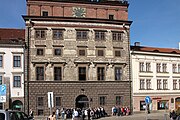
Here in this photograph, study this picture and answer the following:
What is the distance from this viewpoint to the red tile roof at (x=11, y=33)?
46188 mm

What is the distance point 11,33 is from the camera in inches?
1876

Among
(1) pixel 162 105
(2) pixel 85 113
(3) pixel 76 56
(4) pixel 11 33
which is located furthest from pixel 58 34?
(1) pixel 162 105

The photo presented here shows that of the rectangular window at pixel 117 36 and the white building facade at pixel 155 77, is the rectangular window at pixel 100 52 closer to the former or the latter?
the rectangular window at pixel 117 36

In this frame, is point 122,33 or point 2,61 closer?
point 2,61

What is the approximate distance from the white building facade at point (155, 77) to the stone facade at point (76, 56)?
192cm

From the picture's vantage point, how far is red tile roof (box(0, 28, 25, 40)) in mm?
46188

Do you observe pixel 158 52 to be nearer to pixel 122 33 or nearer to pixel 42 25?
pixel 122 33

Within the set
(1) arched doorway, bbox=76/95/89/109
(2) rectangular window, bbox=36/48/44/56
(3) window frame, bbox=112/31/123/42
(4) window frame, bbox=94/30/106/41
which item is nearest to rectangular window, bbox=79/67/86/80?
(1) arched doorway, bbox=76/95/89/109

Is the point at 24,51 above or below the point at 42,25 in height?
below

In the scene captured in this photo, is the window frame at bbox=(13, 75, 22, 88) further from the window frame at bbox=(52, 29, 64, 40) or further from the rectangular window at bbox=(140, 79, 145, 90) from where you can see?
the rectangular window at bbox=(140, 79, 145, 90)

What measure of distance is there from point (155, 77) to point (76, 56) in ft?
46.9

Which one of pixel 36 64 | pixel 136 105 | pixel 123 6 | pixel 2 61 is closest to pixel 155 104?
pixel 136 105

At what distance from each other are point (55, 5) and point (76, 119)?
1923 centimetres

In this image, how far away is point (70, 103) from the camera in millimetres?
44188
